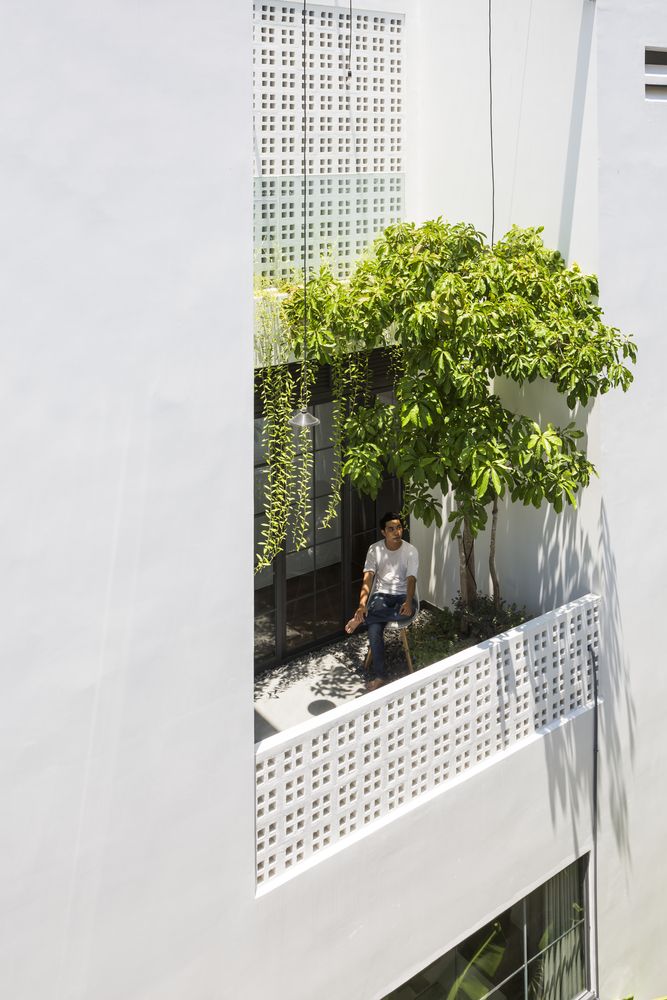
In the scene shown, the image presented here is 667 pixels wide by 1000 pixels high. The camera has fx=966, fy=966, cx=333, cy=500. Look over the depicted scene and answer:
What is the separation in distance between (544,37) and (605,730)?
487cm

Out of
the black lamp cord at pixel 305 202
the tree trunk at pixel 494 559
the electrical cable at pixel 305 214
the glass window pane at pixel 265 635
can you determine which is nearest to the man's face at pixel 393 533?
the tree trunk at pixel 494 559

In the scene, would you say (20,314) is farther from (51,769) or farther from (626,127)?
(626,127)

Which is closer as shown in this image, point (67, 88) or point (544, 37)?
point (67, 88)

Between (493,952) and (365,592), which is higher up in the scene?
(365,592)

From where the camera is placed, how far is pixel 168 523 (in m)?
4.53

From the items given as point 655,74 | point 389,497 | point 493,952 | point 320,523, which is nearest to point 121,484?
point 320,523

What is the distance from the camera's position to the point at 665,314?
6.92 metres

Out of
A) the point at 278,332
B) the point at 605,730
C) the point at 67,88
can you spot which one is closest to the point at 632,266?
the point at 278,332

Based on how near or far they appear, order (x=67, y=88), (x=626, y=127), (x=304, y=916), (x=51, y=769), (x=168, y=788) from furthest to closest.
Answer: (x=626, y=127), (x=304, y=916), (x=168, y=788), (x=51, y=769), (x=67, y=88)

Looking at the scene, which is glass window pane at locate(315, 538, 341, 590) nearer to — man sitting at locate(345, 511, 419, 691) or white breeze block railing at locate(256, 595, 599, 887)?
man sitting at locate(345, 511, 419, 691)

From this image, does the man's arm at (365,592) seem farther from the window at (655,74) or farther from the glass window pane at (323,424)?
the window at (655,74)

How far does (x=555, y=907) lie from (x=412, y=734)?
2143 millimetres

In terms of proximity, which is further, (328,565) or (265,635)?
(328,565)

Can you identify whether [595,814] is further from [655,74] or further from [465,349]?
[655,74]
